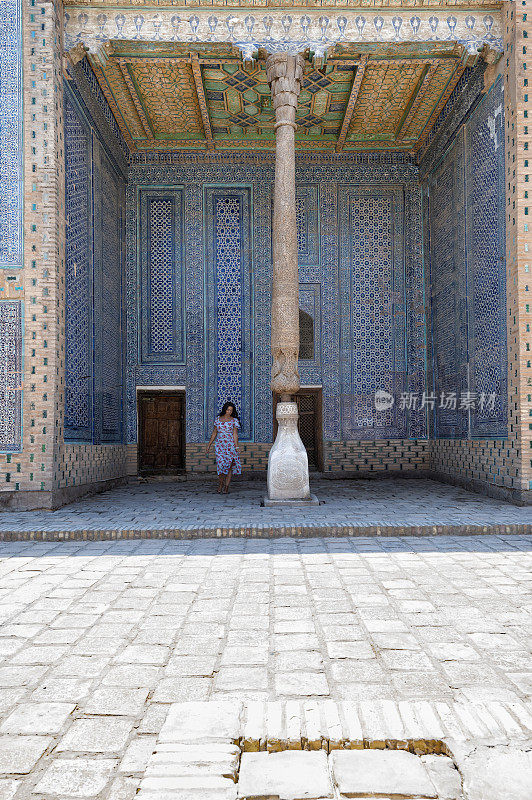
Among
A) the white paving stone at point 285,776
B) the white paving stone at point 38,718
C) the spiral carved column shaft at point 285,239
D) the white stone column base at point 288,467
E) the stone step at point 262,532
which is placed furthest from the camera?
the spiral carved column shaft at point 285,239

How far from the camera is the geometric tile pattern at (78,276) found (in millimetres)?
7539

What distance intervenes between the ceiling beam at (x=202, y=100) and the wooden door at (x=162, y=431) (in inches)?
175

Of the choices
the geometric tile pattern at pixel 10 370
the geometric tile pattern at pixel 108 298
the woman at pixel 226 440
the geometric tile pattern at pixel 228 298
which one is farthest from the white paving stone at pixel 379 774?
the geometric tile pattern at pixel 228 298

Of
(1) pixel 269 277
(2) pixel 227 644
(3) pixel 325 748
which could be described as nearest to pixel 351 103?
(1) pixel 269 277

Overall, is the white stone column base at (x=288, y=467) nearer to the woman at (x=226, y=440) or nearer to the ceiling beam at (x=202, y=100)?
the woman at (x=226, y=440)

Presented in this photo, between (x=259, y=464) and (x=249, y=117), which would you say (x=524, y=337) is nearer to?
(x=259, y=464)

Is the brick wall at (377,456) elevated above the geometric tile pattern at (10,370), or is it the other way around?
the geometric tile pattern at (10,370)

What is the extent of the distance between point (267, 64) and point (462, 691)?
7.74 meters

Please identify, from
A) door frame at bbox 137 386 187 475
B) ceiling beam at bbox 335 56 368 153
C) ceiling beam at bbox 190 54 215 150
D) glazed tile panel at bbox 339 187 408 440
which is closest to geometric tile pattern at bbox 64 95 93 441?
ceiling beam at bbox 190 54 215 150

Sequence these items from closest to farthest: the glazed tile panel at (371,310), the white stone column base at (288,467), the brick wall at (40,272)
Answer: the brick wall at (40,272) → the white stone column base at (288,467) → the glazed tile panel at (371,310)

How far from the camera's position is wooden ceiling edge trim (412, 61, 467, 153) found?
868cm

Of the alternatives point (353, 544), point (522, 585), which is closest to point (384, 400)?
point (353, 544)

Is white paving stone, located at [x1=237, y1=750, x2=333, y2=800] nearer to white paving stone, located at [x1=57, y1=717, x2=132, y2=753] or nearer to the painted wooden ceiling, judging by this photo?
white paving stone, located at [x1=57, y1=717, x2=132, y2=753]

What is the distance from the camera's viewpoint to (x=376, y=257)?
10.9 metres
